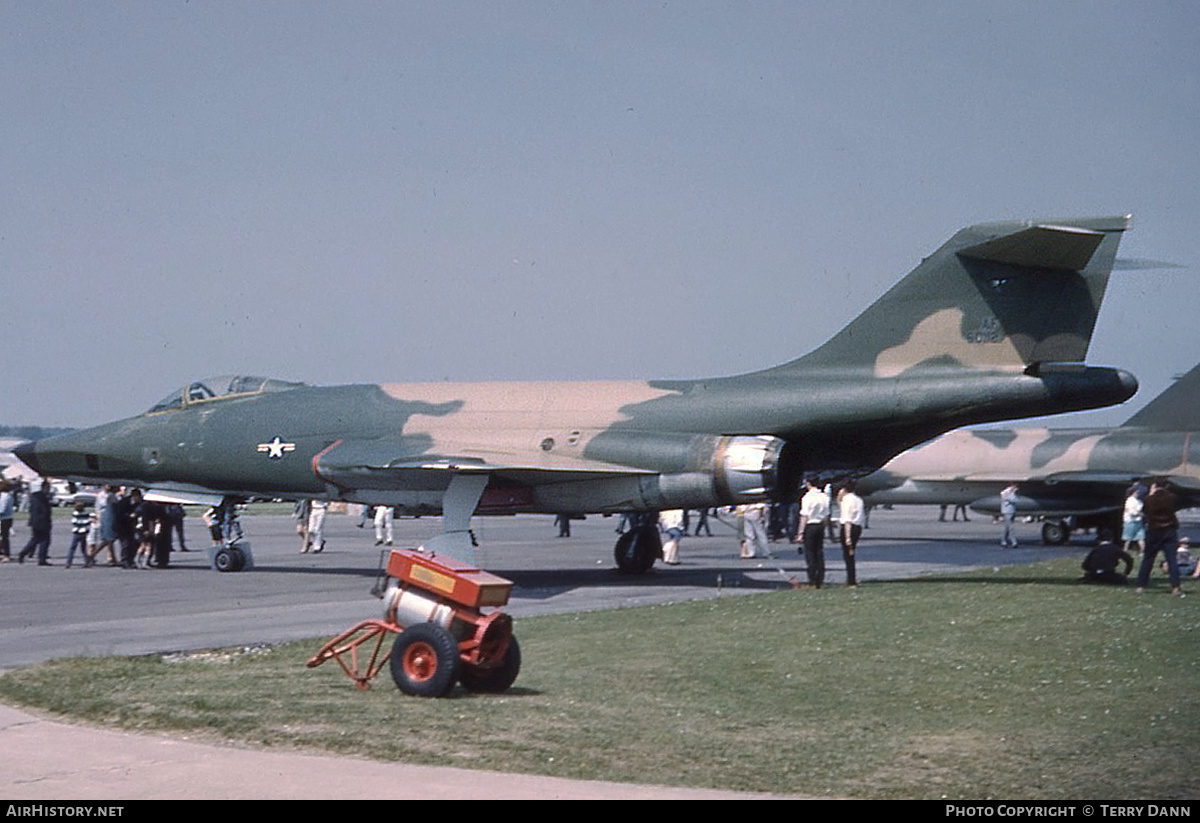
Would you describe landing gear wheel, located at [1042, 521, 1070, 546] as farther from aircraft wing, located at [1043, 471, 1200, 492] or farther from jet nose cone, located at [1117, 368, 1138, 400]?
jet nose cone, located at [1117, 368, 1138, 400]

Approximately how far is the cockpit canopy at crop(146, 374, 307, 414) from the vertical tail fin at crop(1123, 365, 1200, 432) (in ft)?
74.5

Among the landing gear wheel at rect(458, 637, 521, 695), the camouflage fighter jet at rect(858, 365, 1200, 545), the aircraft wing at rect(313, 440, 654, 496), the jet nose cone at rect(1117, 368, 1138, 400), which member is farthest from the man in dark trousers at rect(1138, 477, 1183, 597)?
the camouflage fighter jet at rect(858, 365, 1200, 545)

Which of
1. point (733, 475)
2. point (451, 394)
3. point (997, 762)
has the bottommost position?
point (997, 762)

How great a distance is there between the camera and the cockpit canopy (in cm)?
2647

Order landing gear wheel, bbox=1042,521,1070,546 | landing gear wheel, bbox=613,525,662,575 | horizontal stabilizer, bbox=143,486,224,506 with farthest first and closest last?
1. landing gear wheel, bbox=1042,521,1070,546
2. horizontal stabilizer, bbox=143,486,224,506
3. landing gear wheel, bbox=613,525,662,575

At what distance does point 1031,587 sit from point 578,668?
10.5 metres

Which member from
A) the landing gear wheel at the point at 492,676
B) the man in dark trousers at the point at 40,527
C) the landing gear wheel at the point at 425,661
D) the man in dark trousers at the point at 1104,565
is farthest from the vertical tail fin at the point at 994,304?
the man in dark trousers at the point at 40,527

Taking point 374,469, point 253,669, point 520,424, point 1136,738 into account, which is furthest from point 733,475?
point 1136,738

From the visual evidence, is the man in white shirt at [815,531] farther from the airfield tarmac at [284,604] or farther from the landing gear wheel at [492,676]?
the landing gear wheel at [492,676]

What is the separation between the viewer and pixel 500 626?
10.5m

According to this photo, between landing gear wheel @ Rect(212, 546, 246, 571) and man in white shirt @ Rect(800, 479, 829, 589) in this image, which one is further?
landing gear wheel @ Rect(212, 546, 246, 571)

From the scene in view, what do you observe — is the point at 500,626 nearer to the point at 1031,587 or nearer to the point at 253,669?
A: the point at 253,669

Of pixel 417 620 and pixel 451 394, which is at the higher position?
pixel 451 394

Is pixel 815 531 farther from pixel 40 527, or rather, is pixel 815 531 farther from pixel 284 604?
pixel 40 527
